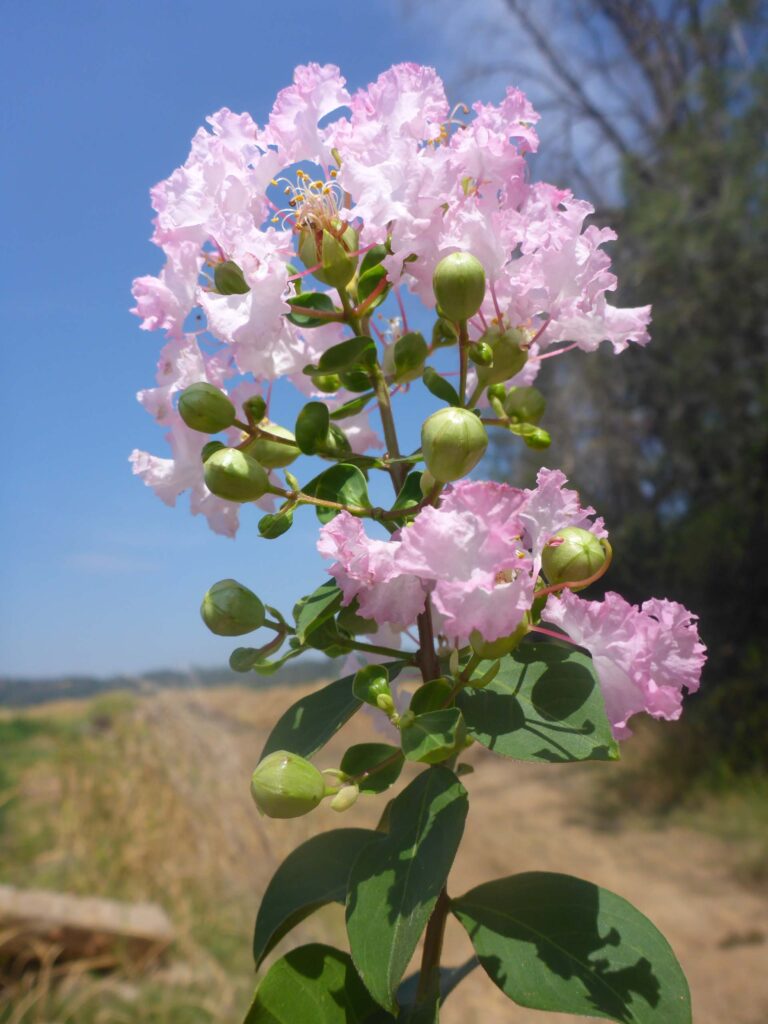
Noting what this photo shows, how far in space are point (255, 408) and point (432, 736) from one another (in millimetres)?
269

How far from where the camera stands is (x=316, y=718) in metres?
0.60


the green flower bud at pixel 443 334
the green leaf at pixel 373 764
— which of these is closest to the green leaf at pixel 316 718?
the green leaf at pixel 373 764

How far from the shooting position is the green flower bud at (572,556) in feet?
1.68

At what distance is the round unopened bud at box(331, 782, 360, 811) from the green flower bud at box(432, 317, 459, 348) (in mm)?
309

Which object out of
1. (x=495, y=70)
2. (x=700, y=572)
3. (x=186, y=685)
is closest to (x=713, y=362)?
(x=700, y=572)

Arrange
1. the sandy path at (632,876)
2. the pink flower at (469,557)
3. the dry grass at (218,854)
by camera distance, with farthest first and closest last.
Answer: the sandy path at (632,876) → the dry grass at (218,854) → the pink flower at (469,557)

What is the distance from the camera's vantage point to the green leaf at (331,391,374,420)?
2.02 ft

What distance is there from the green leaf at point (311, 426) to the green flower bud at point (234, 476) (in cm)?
4

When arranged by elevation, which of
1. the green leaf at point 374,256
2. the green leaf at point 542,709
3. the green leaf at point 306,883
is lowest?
the green leaf at point 306,883

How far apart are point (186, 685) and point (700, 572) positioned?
9.61 feet

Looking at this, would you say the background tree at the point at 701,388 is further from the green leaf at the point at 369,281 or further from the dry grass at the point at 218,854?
the green leaf at the point at 369,281

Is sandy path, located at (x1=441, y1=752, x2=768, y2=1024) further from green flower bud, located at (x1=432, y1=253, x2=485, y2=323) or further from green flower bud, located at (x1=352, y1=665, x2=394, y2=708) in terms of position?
green flower bud, located at (x1=432, y1=253, x2=485, y2=323)

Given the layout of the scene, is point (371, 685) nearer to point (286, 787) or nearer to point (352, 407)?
point (286, 787)

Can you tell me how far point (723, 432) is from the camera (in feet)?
15.4
